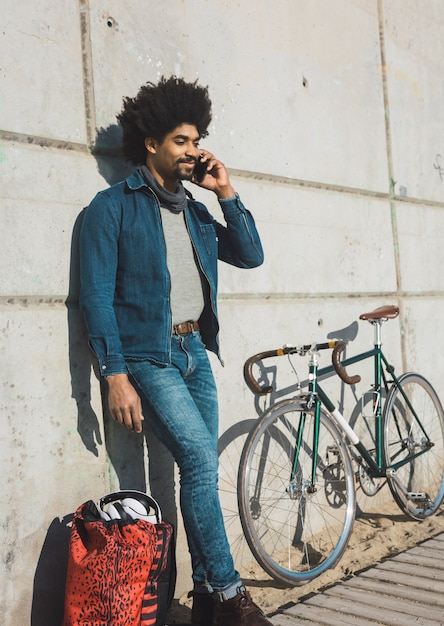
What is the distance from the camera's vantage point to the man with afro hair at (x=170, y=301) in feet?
10.8

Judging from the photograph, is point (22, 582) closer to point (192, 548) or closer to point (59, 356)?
point (192, 548)

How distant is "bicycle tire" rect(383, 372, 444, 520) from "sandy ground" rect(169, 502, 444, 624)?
0.38 ft

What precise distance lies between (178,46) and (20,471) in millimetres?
2221

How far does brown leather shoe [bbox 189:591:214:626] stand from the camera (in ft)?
10.9

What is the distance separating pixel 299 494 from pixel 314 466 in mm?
160

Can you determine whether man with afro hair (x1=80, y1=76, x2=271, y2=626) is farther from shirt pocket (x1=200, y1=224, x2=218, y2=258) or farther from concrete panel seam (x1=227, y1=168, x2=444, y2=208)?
concrete panel seam (x1=227, y1=168, x2=444, y2=208)

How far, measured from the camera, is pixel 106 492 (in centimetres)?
362

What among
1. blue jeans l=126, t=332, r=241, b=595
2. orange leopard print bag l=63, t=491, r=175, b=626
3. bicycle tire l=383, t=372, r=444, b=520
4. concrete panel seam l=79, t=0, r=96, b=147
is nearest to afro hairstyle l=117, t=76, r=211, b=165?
concrete panel seam l=79, t=0, r=96, b=147

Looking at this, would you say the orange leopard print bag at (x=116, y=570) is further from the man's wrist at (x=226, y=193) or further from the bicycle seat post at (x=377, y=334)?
the bicycle seat post at (x=377, y=334)

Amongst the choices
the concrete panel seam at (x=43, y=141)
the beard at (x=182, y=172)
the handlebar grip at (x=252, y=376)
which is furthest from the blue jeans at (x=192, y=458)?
the concrete panel seam at (x=43, y=141)

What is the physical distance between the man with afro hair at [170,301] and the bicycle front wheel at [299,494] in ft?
2.26

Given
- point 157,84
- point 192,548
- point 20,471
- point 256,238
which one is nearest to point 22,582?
point 20,471

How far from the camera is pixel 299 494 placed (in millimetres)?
4117

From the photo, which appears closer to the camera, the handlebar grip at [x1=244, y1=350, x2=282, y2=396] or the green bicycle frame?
the handlebar grip at [x1=244, y1=350, x2=282, y2=396]
